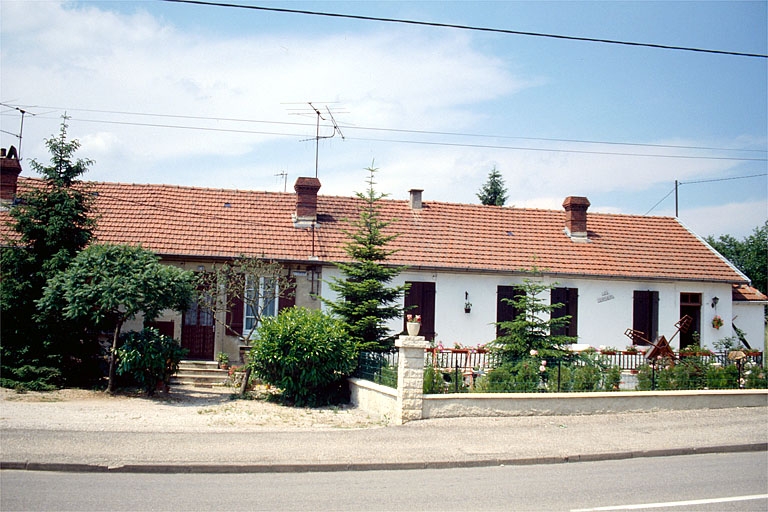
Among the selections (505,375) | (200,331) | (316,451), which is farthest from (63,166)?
(505,375)

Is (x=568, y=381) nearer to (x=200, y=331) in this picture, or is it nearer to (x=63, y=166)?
(x=200, y=331)

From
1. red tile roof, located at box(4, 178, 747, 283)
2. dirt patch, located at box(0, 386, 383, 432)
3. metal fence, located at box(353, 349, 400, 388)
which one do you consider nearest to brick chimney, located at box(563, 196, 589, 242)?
red tile roof, located at box(4, 178, 747, 283)

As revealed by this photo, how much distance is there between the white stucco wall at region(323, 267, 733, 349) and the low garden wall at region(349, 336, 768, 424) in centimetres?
619

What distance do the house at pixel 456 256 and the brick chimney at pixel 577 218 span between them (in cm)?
4

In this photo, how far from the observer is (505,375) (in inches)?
544

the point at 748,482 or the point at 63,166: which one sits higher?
the point at 63,166

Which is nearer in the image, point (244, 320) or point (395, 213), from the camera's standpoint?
point (244, 320)

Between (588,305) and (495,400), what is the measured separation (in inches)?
379

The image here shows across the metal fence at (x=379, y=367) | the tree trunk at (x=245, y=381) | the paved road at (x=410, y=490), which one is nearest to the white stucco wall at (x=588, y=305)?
the tree trunk at (x=245, y=381)

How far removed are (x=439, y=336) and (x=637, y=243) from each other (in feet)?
27.7

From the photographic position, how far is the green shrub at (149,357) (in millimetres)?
14406

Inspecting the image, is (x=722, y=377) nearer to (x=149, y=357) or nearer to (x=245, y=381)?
(x=245, y=381)

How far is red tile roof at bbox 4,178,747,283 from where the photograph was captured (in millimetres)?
19781

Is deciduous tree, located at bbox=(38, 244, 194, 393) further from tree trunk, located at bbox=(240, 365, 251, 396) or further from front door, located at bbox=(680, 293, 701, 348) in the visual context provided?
front door, located at bbox=(680, 293, 701, 348)
